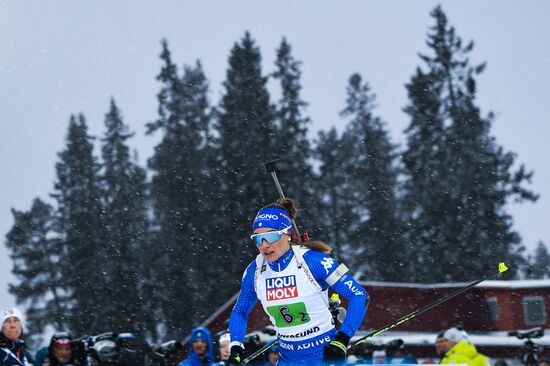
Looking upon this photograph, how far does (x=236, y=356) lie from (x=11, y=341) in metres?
3.49

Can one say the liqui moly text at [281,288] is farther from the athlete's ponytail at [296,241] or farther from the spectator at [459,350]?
the spectator at [459,350]

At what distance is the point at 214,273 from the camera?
4253 cm

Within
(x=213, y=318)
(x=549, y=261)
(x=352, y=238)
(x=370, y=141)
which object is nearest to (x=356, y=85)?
(x=370, y=141)

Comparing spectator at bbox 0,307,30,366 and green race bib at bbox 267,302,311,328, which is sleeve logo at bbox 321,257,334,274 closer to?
green race bib at bbox 267,302,311,328

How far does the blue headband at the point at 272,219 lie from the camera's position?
21.5 feet

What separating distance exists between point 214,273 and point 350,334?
→ 36.8 metres

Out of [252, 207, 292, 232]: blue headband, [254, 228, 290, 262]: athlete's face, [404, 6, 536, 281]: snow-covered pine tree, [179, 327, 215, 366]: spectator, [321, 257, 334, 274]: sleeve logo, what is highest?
[404, 6, 536, 281]: snow-covered pine tree

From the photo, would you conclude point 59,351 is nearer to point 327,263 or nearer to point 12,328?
point 12,328

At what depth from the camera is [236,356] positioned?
6.29 meters

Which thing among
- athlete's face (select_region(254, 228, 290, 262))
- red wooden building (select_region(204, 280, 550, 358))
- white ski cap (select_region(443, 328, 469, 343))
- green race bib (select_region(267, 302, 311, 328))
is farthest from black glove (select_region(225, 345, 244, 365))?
red wooden building (select_region(204, 280, 550, 358))

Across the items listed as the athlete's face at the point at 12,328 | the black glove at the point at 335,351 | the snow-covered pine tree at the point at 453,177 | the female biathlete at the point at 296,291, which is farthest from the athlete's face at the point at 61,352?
the snow-covered pine tree at the point at 453,177

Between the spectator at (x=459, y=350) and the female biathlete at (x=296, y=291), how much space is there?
328cm

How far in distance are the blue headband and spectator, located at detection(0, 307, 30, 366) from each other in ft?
11.7

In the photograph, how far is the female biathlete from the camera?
20.9 feet
